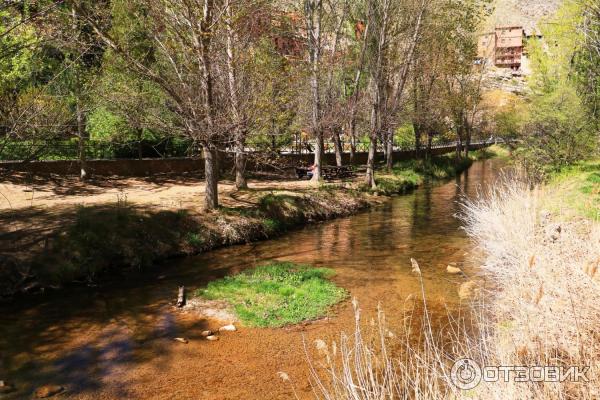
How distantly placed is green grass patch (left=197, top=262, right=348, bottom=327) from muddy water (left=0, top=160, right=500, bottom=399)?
→ 0.36 metres

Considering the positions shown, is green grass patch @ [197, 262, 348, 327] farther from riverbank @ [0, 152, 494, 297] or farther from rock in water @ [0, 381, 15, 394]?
rock in water @ [0, 381, 15, 394]

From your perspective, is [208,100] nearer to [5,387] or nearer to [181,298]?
[181,298]

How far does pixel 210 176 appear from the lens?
53.2 ft

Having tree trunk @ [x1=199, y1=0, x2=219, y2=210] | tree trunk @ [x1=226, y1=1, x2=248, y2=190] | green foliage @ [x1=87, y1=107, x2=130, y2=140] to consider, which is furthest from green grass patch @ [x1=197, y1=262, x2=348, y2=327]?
green foliage @ [x1=87, y1=107, x2=130, y2=140]

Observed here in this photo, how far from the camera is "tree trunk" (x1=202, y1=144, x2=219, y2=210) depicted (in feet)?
52.4

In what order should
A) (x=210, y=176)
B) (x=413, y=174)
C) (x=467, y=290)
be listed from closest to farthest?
(x=467, y=290) < (x=210, y=176) < (x=413, y=174)

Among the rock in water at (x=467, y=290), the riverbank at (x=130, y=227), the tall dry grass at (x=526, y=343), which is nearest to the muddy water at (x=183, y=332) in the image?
the rock in water at (x=467, y=290)

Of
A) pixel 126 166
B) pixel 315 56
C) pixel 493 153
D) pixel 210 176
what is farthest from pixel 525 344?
pixel 493 153

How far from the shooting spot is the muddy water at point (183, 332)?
6.87 m

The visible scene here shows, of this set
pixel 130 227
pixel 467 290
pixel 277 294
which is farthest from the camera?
pixel 130 227

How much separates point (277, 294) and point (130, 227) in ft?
20.0

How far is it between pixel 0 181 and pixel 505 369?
19187 millimetres

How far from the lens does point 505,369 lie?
3.98 metres

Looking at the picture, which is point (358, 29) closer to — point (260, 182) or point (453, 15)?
point (453, 15)
